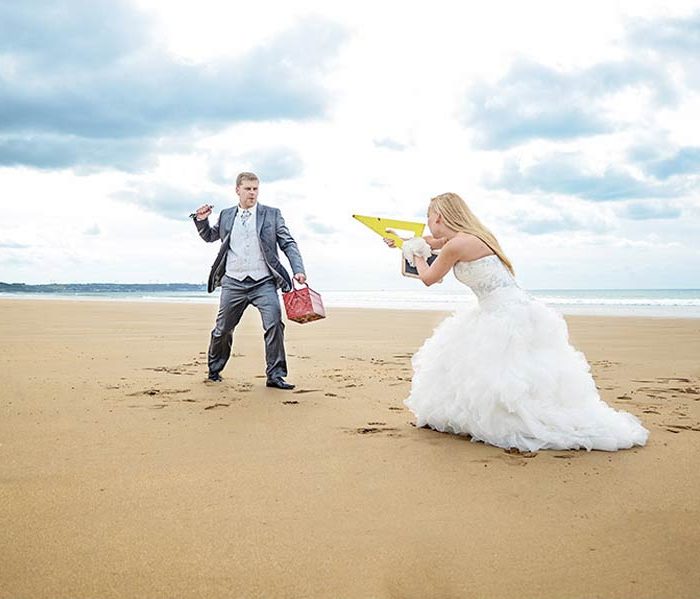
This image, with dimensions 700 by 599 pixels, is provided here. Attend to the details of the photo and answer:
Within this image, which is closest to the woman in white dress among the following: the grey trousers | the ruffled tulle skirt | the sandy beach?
the ruffled tulle skirt

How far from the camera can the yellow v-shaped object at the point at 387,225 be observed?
5.16 meters

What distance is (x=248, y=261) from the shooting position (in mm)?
6410

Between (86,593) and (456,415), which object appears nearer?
(86,593)

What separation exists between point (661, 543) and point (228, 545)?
1.75 m

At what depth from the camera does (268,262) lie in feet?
20.9

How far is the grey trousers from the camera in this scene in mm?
6191

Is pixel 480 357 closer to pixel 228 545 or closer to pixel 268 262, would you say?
pixel 228 545

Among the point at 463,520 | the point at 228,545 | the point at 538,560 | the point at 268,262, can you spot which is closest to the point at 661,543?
the point at 538,560

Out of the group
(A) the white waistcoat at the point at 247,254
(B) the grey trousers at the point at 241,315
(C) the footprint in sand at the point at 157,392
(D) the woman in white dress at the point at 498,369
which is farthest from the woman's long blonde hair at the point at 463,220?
(C) the footprint in sand at the point at 157,392

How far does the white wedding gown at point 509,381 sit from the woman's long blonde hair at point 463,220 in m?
0.09

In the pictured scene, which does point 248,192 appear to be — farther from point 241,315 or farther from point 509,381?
point 509,381

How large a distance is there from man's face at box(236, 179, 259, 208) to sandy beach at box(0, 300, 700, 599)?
6.32 ft

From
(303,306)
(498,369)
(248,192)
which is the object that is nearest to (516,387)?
(498,369)

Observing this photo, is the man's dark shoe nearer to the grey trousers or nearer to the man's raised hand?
the grey trousers
